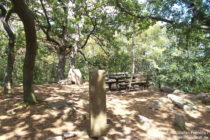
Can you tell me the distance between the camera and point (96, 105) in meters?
2.68

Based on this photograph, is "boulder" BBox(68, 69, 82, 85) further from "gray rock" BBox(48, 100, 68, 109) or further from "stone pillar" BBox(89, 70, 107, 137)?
"stone pillar" BBox(89, 70, 107, 137)

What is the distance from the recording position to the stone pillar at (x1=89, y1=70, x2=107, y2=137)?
2.67 metres


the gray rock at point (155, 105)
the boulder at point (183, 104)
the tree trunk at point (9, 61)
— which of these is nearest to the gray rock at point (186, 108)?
the boulder at point (183, 104)

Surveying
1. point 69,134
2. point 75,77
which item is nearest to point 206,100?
point 69,134

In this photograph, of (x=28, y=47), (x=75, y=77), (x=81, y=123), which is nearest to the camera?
(x=81, y=123)

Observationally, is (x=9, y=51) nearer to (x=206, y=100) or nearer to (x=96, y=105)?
(x=96, y=105)

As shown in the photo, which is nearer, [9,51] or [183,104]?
[183,104]

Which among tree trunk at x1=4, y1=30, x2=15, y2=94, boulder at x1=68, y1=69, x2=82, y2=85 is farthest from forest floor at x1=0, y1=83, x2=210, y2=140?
boulder at x1=68, y1=69, x2=82, y2=85

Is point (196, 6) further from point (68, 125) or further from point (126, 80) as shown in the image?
point (68, 125)

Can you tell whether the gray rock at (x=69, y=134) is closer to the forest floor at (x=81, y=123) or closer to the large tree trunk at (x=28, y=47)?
the forest floor at (x=81, y=123)

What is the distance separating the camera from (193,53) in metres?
9.98

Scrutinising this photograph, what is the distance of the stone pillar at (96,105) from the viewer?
2.67 metres

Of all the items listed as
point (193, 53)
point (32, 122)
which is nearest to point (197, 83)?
point (193, 53)

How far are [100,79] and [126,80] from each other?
4831 millimetres
